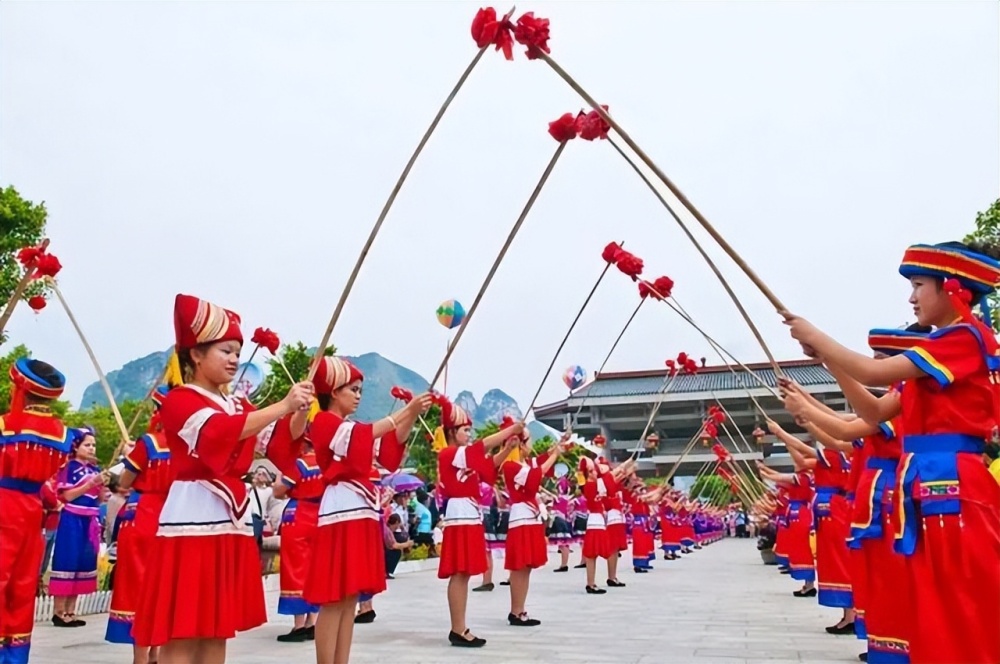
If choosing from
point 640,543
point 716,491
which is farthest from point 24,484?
point 716,491

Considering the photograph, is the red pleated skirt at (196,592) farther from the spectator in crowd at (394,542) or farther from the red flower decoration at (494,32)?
the spectator in crowd at (394,542)

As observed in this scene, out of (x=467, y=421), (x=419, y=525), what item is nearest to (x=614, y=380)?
(x=419, y=525)

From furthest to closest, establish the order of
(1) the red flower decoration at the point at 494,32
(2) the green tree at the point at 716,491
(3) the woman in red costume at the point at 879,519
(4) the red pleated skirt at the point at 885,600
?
(2) the green tree at the point at 716,491 → (1) the red flower decoration at the point at 494,32 → (4) the red pleated skirt at the point at 885,600 → (3) the woman in red costume at the point at 879,519

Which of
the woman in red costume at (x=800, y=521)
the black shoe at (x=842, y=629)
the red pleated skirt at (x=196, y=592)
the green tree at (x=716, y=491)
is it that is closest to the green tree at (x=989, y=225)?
the woman in red costume at (x=800, y=521)

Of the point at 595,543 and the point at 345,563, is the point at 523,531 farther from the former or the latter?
the point at 595,543

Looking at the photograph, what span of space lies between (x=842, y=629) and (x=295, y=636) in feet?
15.1

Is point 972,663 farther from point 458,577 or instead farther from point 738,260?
point 458,577

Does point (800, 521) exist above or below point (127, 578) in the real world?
above

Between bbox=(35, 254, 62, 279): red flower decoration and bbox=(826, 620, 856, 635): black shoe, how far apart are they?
6.84m

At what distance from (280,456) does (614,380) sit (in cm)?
4815

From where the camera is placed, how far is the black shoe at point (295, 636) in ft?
23.0

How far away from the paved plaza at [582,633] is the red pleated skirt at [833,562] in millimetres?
340

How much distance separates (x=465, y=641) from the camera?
6.56 m

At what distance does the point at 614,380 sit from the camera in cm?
5212
